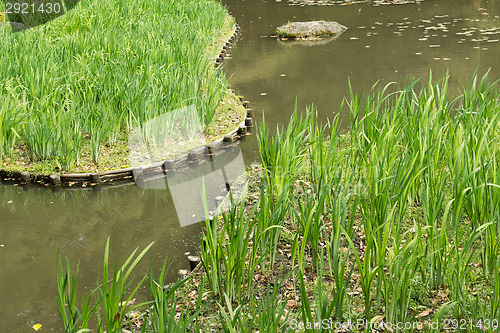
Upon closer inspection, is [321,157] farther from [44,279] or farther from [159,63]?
[159,63]

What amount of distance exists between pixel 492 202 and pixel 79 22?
738 cm

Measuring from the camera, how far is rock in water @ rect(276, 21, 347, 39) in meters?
11.0

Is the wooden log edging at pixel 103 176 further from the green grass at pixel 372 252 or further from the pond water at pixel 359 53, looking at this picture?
the green grass at pixel 372 252

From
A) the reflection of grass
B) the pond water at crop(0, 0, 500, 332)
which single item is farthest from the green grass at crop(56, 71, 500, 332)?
the reflection of grass

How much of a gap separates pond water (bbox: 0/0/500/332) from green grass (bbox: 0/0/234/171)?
54cm

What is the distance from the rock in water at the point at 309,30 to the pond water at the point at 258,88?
10.7 inches

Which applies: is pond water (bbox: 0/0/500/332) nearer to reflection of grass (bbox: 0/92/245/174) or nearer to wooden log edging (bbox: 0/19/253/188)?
wooden log edging (bbox: 0/19/253/188)

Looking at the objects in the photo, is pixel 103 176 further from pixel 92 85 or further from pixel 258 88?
pixel 258 88

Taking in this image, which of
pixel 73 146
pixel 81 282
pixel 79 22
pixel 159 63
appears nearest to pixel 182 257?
pixel 81 282

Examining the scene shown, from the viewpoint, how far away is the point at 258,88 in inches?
312

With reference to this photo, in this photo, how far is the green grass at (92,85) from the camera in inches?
208

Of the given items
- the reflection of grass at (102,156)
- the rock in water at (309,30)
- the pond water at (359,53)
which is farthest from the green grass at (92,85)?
the rock in water at (309,30)

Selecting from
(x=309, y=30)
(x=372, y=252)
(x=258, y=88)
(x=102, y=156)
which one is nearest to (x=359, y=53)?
(x=309, y=30)

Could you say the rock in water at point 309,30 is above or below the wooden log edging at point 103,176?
→ above
